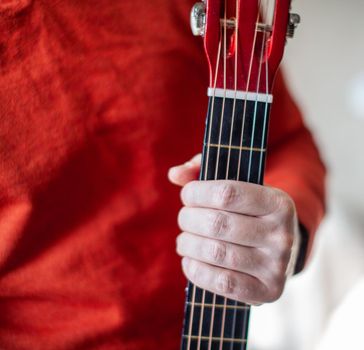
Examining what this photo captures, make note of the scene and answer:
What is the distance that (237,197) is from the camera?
0.50 meters

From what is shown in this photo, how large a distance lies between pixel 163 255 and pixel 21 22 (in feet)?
1.27

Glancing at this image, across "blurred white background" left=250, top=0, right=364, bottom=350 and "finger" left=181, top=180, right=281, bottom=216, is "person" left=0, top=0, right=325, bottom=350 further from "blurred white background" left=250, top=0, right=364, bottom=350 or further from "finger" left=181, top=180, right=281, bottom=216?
"blurred white background" left=250, top=0, right=364, bottom=350

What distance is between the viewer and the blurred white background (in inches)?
49.4

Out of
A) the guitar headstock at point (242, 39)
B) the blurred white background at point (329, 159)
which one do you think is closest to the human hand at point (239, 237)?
the guitar headstock at point (242, 39)

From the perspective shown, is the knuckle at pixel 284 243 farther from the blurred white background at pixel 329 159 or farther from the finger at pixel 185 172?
the blurred white background at pixel 329 159

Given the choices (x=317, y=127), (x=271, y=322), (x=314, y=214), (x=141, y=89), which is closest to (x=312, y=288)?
(x=271, y=322)

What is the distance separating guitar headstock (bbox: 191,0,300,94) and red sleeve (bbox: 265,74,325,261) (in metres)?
0.21

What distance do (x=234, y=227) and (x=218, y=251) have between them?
0.03 metres

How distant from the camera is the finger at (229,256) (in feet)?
1.67

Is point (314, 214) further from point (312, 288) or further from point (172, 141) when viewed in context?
point (312, 288)

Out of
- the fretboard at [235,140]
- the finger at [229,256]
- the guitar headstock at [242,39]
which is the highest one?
the guitar headstock at [242,39]

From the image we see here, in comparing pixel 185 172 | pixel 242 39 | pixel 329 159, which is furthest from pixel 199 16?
pixel 329 159

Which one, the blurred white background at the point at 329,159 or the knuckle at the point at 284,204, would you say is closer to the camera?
the knuckle at the point at 284,204

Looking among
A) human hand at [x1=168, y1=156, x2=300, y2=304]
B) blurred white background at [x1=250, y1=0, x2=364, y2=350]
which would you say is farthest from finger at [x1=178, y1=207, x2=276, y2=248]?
blurred white background at [x1=250, y1=0, x2=364, y2=350]
